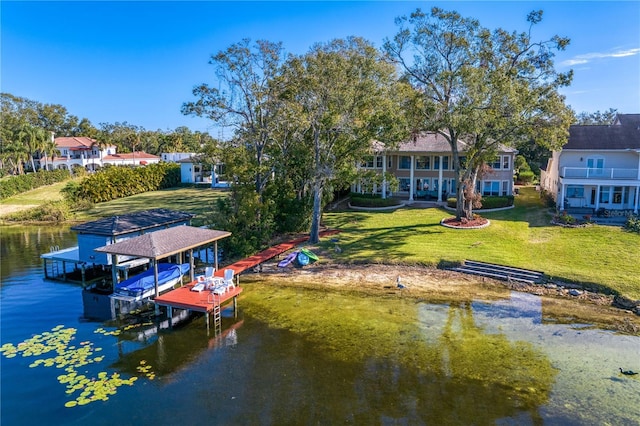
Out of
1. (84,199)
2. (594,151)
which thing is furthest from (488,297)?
(84,199)

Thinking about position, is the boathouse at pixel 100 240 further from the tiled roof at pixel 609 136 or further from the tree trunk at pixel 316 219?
the tiled roof at pixel 609 136

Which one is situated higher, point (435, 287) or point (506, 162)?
point (506, 162)

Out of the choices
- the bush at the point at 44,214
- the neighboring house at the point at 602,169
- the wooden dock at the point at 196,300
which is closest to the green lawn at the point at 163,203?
the bush at the point at 44,214

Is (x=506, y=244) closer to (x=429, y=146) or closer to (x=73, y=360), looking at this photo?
(x=429, y=146)

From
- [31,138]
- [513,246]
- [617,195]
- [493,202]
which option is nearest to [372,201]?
[493,202]

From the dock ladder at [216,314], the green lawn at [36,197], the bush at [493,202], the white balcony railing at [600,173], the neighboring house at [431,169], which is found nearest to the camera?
the dock ladder at [216,314]

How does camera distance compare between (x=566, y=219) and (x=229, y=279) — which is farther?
(x=566, y=219)

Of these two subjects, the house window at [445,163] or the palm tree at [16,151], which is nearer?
the house window at [445,163]

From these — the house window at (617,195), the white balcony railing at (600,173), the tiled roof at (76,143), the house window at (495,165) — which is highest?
the tiled roof at (76,143)
